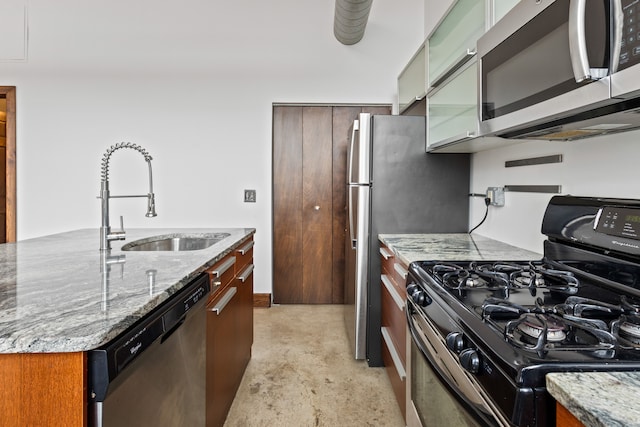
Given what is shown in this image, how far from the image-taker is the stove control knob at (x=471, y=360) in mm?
802

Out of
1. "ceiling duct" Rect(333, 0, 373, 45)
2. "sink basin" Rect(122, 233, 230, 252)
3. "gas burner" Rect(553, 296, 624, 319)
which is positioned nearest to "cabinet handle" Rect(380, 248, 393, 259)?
"sink basin" Rect(122, 233, 230, 252)

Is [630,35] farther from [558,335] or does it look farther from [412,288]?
[412,288]

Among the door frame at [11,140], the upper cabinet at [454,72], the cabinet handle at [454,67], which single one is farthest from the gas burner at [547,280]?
the door frame at [11,140]

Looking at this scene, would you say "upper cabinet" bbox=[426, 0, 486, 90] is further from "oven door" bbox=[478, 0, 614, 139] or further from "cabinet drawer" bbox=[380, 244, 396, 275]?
"cabinet drawer" bbox=[380, 244, 396, 275]

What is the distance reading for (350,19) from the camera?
10.2 feet

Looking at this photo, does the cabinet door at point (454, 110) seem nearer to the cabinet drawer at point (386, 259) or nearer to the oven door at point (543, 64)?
the oven door at point (543, 64)

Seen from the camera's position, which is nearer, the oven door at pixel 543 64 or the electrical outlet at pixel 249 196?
the oven door at pixel 543 64

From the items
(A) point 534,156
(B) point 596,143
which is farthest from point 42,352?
(A) point 534,156

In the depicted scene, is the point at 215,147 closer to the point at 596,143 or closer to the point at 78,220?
the point at 78,220

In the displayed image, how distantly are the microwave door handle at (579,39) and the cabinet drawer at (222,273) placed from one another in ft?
4.43

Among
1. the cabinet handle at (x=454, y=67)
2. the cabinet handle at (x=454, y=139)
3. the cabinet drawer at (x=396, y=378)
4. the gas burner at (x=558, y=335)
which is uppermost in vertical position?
the cabinet handle at (x=454, y=67)

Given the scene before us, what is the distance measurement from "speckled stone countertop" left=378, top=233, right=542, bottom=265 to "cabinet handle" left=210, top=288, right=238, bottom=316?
83 centimetres

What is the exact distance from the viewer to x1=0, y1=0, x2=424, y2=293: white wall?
11.9 ft

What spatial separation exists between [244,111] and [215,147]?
1.48ft
